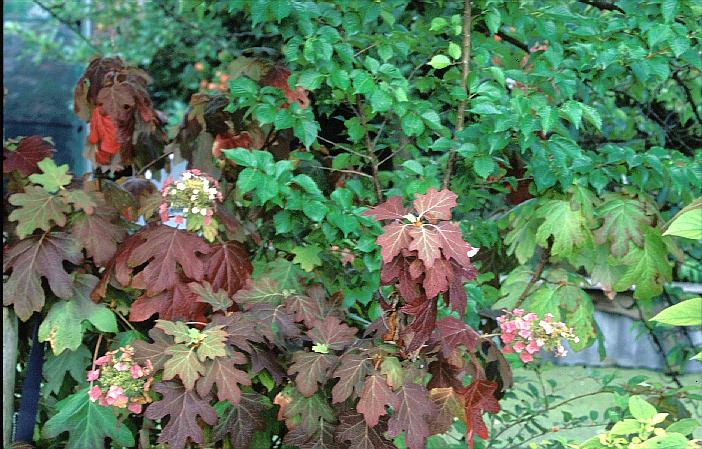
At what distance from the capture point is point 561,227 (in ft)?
5.92

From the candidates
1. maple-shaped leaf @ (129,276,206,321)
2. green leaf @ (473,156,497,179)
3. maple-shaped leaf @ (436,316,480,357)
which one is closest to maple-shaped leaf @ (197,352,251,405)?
maple-shaped leaf @ (129,276,206,321)

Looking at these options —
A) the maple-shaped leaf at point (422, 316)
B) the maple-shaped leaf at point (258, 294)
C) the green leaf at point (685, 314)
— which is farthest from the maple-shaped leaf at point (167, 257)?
the green leaf at point (685, 314)

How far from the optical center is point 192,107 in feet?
7.22

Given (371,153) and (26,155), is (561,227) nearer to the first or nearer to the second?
(371,153)

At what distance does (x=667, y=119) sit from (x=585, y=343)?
1.15 metres

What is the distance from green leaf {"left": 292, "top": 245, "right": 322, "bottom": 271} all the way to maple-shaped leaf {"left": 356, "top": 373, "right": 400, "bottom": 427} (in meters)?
0.41

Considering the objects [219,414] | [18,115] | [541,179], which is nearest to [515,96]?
[541,179]

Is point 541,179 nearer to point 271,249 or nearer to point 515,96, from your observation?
point 515,96

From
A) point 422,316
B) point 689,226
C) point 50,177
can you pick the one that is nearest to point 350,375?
point 422,316

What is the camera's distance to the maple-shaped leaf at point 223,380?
1507 millimetres

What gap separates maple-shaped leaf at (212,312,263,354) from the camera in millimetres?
1569

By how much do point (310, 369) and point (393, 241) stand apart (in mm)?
311

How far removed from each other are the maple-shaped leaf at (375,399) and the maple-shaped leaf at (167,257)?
49cm

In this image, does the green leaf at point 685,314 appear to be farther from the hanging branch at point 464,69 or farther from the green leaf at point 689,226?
the hanging branch at point 464,69
